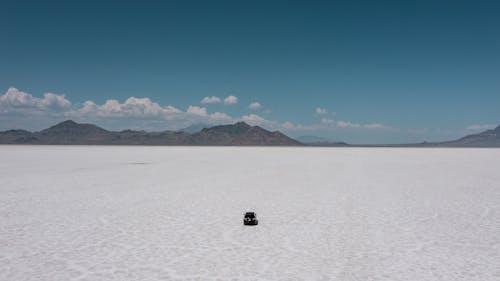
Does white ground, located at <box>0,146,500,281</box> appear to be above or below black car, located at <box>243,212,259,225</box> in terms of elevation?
below

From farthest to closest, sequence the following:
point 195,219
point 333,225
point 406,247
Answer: point 195,219 → point 333,225 → point 406,247

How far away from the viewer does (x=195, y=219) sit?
8.13 m

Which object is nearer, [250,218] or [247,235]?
[247,235]

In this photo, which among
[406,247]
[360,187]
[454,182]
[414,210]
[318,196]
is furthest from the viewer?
[454,182]

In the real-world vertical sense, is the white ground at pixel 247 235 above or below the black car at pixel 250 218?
below

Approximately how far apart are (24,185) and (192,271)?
10.9m

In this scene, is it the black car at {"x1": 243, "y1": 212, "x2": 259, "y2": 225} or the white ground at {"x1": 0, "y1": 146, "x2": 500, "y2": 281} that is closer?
the white ground at {"x1": 0, "y1": 146, "x2": 500, "y2": 281}

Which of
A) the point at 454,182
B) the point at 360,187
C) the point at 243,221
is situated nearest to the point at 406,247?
the point at 243,221

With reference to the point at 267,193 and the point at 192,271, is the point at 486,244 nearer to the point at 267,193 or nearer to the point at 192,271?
the point at 192,271

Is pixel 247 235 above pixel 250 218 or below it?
below

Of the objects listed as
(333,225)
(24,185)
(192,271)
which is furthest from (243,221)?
(24,185)

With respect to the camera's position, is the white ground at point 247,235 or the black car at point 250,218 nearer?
the white ground at point 247,235

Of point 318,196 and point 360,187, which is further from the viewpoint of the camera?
point 360,187

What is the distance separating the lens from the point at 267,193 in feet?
38.8
